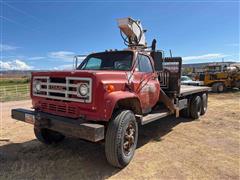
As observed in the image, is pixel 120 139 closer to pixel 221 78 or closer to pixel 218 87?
pixel 218 87

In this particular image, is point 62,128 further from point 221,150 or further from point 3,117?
point 3,117

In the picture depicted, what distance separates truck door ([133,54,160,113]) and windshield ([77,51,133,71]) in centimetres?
26

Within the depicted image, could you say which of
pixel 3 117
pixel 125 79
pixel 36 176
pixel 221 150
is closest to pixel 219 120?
pixel 221 150

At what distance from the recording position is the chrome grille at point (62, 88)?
3.91m

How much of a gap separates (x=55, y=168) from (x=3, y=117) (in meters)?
5.67

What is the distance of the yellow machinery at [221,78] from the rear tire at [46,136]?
18.0 meters

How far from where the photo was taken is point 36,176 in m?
3.97

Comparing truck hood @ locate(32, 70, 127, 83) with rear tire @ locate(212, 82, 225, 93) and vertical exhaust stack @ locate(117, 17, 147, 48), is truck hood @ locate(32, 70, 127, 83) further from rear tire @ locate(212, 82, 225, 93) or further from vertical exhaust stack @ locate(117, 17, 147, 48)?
rear tire @ locate(212, 82, 225, 93)

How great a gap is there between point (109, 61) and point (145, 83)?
100 cm

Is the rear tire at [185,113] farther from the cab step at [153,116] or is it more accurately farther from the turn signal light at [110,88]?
the turn signal light at [110,88]

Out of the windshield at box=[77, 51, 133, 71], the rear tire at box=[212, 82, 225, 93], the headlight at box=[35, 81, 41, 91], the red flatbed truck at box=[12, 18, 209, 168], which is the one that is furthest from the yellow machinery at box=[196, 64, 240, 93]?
the headlight at box=[35, 81, 41, 91]

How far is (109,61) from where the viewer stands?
5.56m

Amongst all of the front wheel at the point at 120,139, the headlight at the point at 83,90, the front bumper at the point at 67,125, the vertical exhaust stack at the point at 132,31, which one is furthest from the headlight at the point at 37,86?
the vertical exhaust stack at the point at 132,31

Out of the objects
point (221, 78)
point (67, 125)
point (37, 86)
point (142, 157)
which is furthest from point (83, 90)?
point (221, 78)
